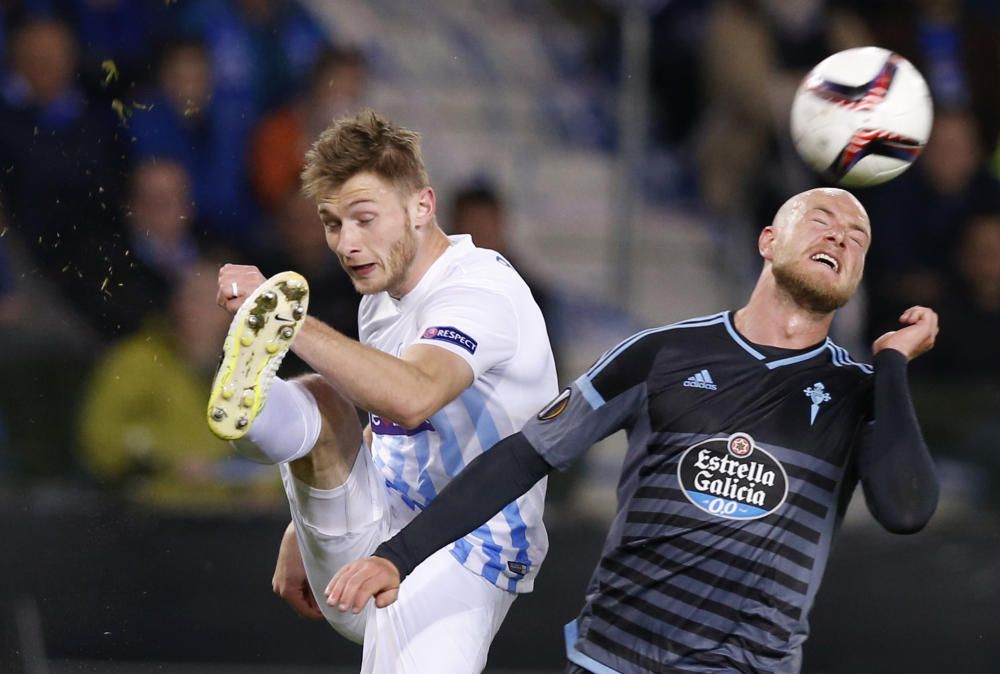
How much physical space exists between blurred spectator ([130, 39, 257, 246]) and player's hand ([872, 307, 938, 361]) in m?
4.32

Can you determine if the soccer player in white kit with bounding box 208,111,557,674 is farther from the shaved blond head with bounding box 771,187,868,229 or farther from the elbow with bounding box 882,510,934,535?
the elbow with bounding box 882,510,934,535

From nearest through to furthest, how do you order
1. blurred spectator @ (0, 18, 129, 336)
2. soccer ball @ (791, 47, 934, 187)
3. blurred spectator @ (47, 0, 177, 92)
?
soccer ball @ (791, 47, 934, 187) → blurred spectator @ (0, 18, 129, 336) → blurred spectator @ (47, 0, 177, 92)

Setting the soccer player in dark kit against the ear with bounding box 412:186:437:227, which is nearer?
the soccer player in dark kit

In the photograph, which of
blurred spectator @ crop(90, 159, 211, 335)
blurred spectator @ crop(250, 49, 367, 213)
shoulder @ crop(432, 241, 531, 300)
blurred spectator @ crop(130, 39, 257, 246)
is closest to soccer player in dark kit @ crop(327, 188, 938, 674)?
shoulder @ crop(432, 241, 531, 300)

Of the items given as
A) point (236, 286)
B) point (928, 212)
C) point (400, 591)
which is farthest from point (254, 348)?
point (928, 212)

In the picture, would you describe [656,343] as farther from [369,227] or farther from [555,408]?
[369,227]

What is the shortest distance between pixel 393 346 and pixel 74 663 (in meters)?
2.52

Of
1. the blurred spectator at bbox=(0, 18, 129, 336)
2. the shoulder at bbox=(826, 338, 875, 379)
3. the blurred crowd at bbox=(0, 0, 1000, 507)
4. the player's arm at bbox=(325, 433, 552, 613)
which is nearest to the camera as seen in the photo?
the player's arm at bbox=(325, 433, 552, 613)

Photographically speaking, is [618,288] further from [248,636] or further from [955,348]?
[248,636]

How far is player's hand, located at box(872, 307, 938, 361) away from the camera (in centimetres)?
402

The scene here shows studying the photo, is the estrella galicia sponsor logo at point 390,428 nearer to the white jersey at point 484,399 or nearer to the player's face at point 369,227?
the white jersey at point 484,399

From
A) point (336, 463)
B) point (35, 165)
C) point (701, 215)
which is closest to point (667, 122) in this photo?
point (701, 215)

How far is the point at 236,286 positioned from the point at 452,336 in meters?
0.56

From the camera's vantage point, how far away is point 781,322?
4094mm
